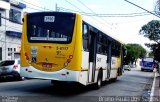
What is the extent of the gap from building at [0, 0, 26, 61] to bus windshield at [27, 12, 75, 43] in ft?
72.4

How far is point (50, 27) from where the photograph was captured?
14.5 metres

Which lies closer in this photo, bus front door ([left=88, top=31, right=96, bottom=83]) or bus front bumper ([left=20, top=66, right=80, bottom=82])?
bus front bumper ([left=20, top=66, right=80, bottom=82])

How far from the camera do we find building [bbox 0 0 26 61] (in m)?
37.3

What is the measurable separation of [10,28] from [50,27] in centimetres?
2554

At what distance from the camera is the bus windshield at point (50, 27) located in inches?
563

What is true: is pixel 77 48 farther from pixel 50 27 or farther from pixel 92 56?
pixel 92 56

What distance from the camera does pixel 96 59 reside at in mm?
17297

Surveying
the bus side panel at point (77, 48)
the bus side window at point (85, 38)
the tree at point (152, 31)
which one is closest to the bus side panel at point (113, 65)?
the bus side window at point (85, 38)

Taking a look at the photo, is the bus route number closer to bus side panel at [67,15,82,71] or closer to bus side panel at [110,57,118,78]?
bus side panel at [67,15,82,71]

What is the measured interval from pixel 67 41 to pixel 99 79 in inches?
196

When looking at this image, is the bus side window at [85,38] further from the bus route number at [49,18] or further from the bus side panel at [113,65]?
the bus side panel at [113,65]

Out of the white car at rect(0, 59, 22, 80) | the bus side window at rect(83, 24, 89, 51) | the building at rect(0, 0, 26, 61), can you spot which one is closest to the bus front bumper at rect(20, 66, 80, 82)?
the bus side window at rect(83, 24, 89, 51)

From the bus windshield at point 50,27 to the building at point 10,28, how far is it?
22.1 m

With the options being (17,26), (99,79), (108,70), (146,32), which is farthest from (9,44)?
(146,32)
